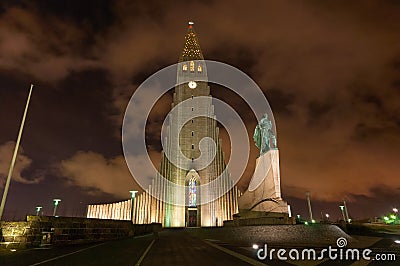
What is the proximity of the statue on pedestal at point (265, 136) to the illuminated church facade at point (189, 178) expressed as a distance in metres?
17.0

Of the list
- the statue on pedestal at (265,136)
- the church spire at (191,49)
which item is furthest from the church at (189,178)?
the statue on pedestal at (265,136)

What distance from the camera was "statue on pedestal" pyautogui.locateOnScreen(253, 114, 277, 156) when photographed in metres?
29.2

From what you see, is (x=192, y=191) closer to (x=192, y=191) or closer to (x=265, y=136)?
(x=192, y=191)

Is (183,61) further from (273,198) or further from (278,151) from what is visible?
(273,198)

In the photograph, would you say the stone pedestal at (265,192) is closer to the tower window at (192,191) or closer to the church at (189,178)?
the church at (189,178)

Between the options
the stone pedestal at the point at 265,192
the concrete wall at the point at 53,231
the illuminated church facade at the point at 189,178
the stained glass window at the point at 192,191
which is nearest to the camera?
the concrete wall at the point at 53,231

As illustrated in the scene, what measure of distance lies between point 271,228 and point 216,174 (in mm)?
29473

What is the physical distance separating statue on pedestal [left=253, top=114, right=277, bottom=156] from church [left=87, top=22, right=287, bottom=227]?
1702 cm

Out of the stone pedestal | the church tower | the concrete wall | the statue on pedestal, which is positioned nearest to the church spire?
the church tower

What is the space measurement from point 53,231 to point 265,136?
23.4 meters

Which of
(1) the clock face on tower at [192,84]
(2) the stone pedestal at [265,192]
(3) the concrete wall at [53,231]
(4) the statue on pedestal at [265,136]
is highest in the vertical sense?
(1) the clock face on tower at [192,84]

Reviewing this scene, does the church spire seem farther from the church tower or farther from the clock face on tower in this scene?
the clock face on tower

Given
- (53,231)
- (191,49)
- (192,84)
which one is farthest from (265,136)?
(191,49)

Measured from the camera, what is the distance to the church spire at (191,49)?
55.2m
